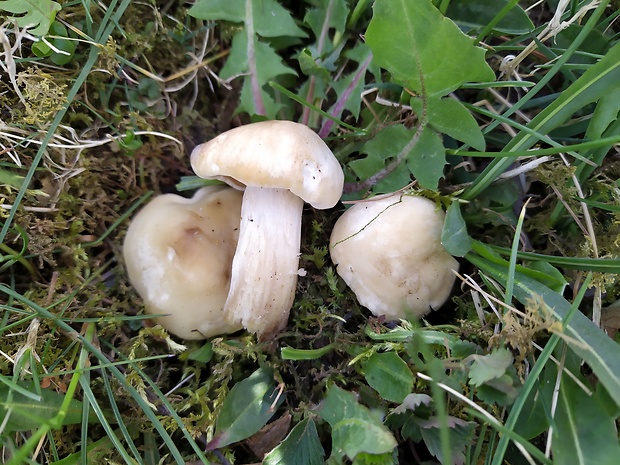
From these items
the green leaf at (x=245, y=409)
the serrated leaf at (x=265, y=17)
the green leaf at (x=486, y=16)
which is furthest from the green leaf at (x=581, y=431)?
the serrated leaf at (x=265, y=17)

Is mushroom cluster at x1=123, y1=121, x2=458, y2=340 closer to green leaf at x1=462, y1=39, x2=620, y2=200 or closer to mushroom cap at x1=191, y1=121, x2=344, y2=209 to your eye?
mushroom cap at x1=191, y1=121, x2=344, y2=209

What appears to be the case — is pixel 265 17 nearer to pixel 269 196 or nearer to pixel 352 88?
pixel 352 88

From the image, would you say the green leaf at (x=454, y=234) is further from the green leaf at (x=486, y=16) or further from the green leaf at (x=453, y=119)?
the green leaf at (x=486, y=16)

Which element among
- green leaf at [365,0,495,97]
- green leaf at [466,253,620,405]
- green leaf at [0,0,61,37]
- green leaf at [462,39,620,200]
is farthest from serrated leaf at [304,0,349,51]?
green leaf at [466,253,620,405]

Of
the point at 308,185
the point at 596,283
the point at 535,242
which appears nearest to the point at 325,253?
the point at 308,185

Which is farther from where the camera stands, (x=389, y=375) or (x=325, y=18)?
(x=325, y=18)

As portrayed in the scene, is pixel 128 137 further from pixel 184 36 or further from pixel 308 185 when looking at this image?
pixel 308 185

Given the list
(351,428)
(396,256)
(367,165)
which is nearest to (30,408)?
(351,428)
